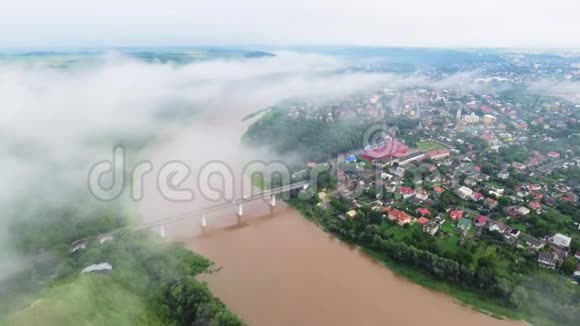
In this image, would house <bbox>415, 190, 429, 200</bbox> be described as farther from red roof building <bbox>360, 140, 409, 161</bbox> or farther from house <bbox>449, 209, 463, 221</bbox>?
red roof building <bbox>360, 140, 409, 161</bbox>

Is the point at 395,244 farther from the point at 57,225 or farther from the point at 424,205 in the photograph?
the point at 57,225

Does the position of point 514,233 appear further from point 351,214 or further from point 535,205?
point 351,214

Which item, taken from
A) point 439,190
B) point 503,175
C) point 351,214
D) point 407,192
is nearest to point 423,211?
point 407,192

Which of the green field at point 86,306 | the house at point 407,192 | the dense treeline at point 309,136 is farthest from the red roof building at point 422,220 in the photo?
the green field at point 86,306

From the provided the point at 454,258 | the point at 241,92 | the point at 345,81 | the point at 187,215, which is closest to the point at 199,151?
the point at 187,215

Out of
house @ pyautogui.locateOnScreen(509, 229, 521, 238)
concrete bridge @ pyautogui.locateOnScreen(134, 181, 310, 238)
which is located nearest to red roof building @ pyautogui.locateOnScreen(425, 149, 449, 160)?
house @ pyautogui.locateOnScreen(509, 229, 521, 238)

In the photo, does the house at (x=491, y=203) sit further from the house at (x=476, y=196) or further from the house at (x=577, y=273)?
the house at (x=577, y=273)
